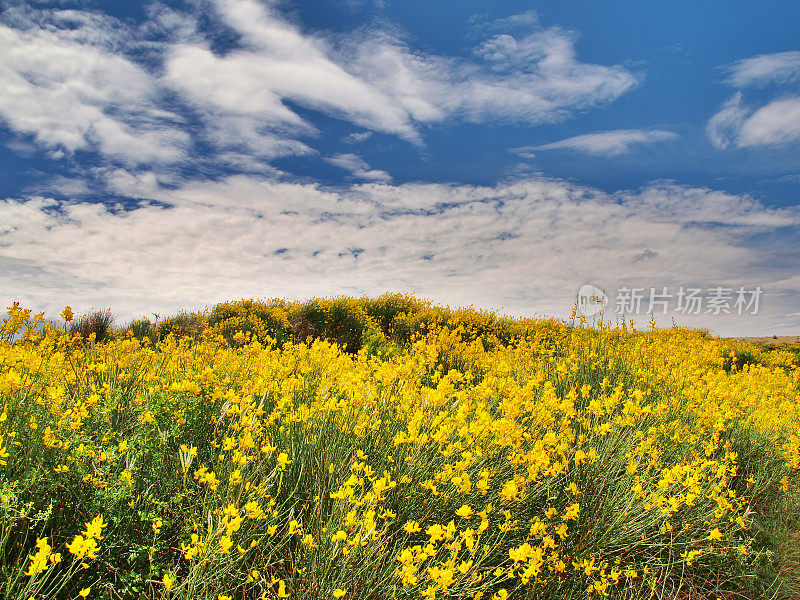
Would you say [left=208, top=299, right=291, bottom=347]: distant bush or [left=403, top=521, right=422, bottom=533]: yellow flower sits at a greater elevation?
[left=208, top=299, right=291, bottom=347]: distant bush

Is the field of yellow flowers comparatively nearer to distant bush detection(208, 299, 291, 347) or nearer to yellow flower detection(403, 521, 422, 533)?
yellow flower detection(403, 521, 422, 533)

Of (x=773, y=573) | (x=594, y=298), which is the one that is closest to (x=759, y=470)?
(x=773, y=573)

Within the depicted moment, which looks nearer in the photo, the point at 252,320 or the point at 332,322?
the point at 252,320

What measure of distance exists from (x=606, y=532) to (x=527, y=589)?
2.15 feet

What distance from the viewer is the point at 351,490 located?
2096 mm

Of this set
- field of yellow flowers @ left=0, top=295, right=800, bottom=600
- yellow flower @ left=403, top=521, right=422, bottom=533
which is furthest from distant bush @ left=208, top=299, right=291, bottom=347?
yellow flower @ left=403, top=521, right=422, bottom=533

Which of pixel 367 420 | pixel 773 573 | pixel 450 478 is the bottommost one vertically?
pixel 773 573

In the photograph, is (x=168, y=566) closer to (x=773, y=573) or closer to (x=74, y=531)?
(x=74, y=531)

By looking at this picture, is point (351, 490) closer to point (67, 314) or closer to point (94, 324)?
point (67, 314)

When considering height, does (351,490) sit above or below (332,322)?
below

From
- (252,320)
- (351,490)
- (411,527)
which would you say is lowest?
(411,527)

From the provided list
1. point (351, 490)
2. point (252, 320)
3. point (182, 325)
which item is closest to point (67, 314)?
point (351, 490)

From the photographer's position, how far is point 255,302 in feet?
47.4

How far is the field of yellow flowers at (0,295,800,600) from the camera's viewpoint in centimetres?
221
